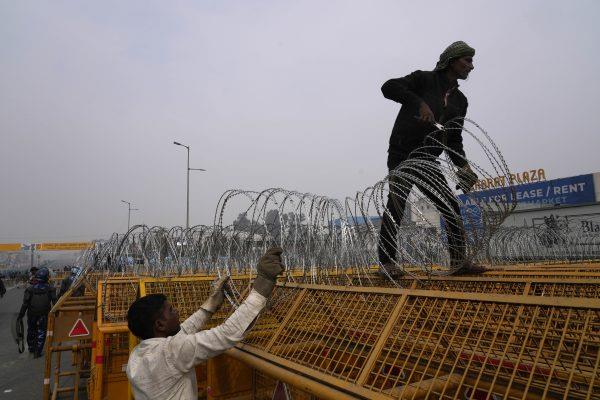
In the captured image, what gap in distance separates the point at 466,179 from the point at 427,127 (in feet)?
2.14

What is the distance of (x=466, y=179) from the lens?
3.67 m

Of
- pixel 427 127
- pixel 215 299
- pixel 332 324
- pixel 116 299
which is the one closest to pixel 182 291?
pixel 116 299

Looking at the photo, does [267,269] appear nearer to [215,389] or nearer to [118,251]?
[215,389]

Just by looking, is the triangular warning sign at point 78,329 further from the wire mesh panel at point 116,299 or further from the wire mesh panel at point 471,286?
the wire mesh panel at point 471,286

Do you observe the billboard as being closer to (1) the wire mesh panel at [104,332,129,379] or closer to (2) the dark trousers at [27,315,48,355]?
(2) the dark trousers at [27,315,48,355]

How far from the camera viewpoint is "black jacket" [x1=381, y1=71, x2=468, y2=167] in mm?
3930

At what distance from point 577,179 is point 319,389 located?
92.2 feet

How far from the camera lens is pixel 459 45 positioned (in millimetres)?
3916

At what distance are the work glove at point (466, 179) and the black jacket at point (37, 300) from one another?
10.5 meters

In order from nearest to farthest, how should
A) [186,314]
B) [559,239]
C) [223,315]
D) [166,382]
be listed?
[166,382], [223,315], [186,314], [559,239]

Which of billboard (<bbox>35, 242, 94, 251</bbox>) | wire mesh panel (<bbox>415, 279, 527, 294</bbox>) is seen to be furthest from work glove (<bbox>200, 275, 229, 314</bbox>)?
billboard (<bbox>35, 242, 94, 251</bbox>)

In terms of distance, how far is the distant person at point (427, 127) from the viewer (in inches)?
148

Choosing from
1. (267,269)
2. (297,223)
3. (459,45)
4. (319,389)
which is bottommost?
(319,389)


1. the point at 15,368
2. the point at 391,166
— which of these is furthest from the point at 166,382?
the point at 15,368
